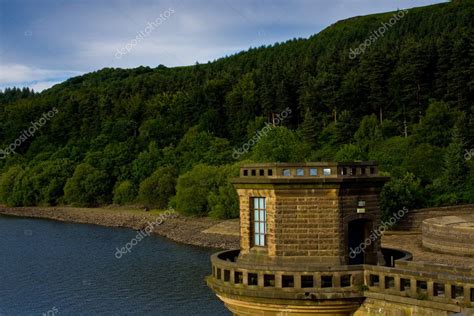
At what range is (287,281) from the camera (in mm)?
18219

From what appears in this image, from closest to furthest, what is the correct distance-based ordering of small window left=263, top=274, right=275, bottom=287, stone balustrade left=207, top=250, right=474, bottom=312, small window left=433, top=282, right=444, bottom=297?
small window left=433, top=282, right=444, bottom=297 < stone balustrade left=207, top=250, right=474, bottom=312 < small window left=263, top=274, right=275, bottom=287

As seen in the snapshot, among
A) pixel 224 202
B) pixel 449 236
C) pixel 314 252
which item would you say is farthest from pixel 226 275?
pixel 224 202

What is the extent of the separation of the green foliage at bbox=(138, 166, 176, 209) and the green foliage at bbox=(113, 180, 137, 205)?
5898mm

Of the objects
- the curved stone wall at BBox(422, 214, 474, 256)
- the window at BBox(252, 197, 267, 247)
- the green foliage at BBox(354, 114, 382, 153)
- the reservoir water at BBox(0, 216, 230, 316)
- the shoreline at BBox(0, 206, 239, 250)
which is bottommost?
the reservoir water at BBox(0, 216, 230, 316)

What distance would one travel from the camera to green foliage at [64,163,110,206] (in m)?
112

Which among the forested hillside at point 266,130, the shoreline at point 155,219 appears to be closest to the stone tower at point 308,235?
the forested hillside at point 266,130

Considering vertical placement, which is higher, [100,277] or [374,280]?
[374,280]

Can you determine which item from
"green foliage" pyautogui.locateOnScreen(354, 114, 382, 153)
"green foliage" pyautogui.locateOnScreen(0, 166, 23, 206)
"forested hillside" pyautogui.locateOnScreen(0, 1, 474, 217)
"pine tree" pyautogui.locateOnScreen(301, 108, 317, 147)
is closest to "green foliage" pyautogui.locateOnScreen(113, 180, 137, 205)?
"forested hillside" pyautogui.locateOnScreen(0, 1, 474, 217)

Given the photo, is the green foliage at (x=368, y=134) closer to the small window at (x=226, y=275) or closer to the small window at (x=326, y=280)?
the small window at (x=226, y=275)

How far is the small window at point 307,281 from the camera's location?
18.0m

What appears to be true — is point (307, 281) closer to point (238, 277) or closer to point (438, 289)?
point (238, 277)

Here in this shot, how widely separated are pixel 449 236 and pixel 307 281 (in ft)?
111

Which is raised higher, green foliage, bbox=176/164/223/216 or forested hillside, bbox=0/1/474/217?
forested hillside, bbox=0/1/474/217

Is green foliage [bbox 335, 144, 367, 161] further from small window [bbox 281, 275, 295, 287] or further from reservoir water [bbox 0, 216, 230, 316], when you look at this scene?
small window [bbox 281, 275, 295, 287]
